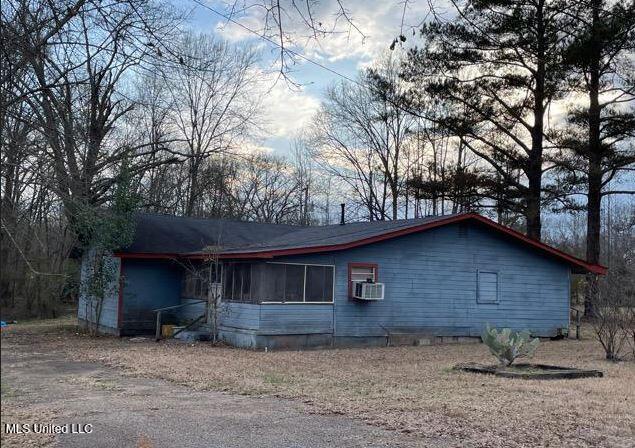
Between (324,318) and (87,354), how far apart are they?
570 cm

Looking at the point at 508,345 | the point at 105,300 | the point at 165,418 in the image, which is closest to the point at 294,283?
the point at 508,345

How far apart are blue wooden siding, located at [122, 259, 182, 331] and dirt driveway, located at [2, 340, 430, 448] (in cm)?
887

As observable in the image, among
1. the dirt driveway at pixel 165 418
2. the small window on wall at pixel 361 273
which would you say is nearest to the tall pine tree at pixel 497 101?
the small window on wall at pixel 361 273

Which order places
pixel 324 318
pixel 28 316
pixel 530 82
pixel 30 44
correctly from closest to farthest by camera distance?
pixel 30 44, pixel 324 318, pixel 530 82, pixel 28 316

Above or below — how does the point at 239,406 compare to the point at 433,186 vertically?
below

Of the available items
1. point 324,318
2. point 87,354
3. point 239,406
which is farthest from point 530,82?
point 239,406

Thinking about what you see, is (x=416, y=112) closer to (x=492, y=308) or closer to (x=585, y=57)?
(x=585, y=57)

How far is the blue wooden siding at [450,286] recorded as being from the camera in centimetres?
1742

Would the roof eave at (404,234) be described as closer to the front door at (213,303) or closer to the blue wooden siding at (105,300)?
the front door at (213,303)

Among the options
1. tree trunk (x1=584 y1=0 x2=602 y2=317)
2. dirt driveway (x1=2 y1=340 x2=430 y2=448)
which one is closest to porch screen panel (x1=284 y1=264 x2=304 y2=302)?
dirt driveway (x1=2 y1=340 x2=430 y2=448)

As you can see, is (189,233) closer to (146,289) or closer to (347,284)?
(146,289)

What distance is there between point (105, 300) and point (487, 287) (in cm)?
1148

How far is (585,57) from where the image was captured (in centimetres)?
1952

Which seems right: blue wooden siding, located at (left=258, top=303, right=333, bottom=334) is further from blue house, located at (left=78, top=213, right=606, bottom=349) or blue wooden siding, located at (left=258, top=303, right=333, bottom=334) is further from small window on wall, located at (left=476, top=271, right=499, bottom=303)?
small window on wall, located at (left=476, top=271, right=499, bottom=303)
